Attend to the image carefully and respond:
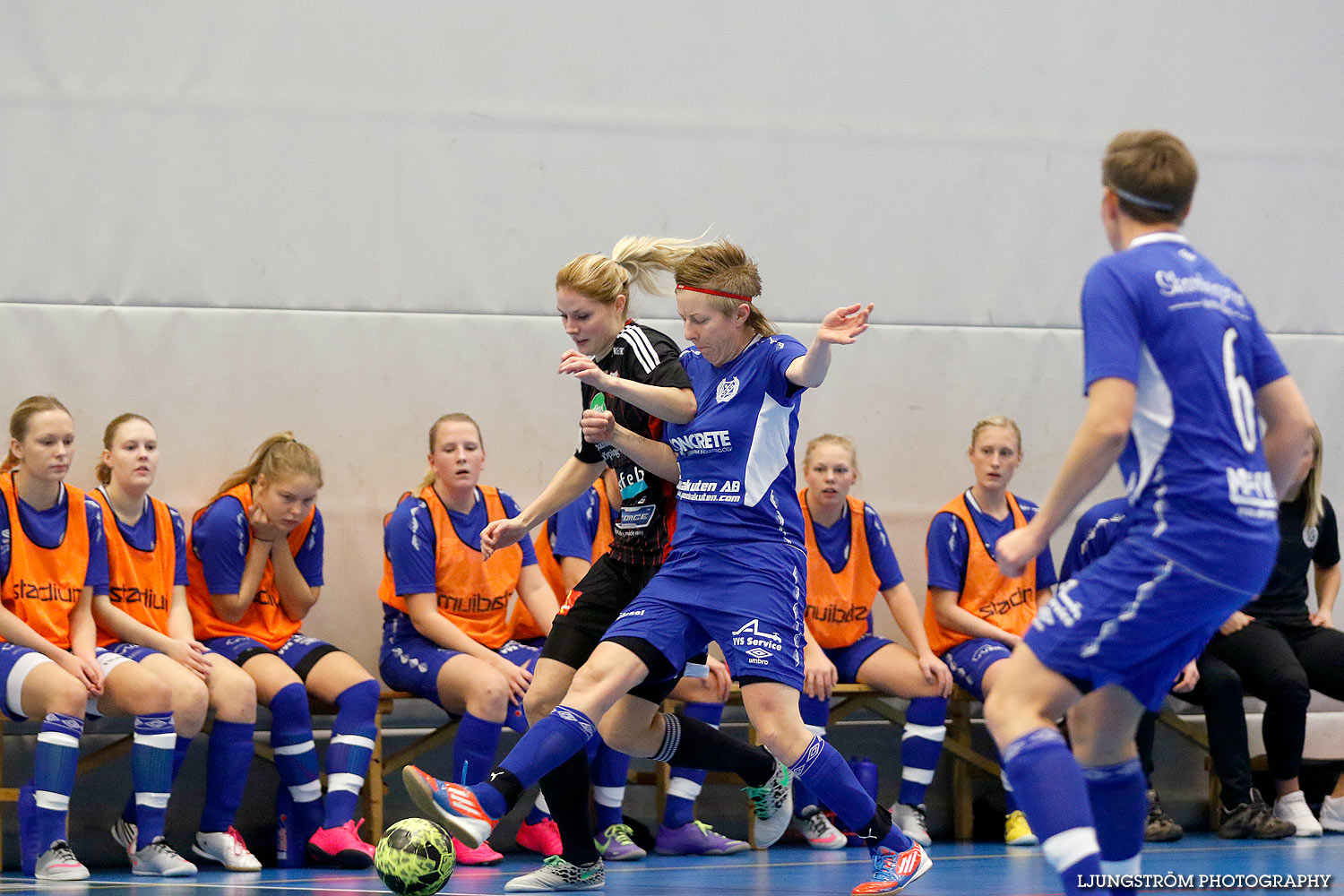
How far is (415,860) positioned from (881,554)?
10.8 feet

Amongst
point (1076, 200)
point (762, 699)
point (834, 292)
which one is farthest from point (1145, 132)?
point (1076, 200)

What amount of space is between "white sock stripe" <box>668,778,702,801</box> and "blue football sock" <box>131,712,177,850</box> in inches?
77.2

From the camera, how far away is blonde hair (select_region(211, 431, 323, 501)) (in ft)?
18.9

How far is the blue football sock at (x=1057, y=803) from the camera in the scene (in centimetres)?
266

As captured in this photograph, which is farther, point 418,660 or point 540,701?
point 418,660

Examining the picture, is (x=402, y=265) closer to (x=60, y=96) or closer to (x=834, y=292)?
(x=60, y=96)

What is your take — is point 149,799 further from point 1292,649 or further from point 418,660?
point 1292,649

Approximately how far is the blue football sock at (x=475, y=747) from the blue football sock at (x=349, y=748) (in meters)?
0.05

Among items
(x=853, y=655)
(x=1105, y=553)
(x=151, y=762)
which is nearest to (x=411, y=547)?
(x=151, y=762)

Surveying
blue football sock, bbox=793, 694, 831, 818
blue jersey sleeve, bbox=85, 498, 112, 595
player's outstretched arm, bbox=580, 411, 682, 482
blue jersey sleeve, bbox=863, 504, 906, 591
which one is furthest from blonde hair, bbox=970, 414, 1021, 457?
blue jersey sleeve, bbox=85, 498, 112, 595

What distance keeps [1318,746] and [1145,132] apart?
5.18m

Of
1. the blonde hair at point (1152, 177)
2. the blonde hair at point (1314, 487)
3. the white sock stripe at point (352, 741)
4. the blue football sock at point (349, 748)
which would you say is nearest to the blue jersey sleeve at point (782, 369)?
the blonde hair at point (1152, 177)

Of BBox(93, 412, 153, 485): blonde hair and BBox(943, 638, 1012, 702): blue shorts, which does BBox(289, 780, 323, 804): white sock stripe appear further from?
BBox(943, 638, 1012, 702): blue shorts

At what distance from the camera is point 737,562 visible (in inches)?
159
